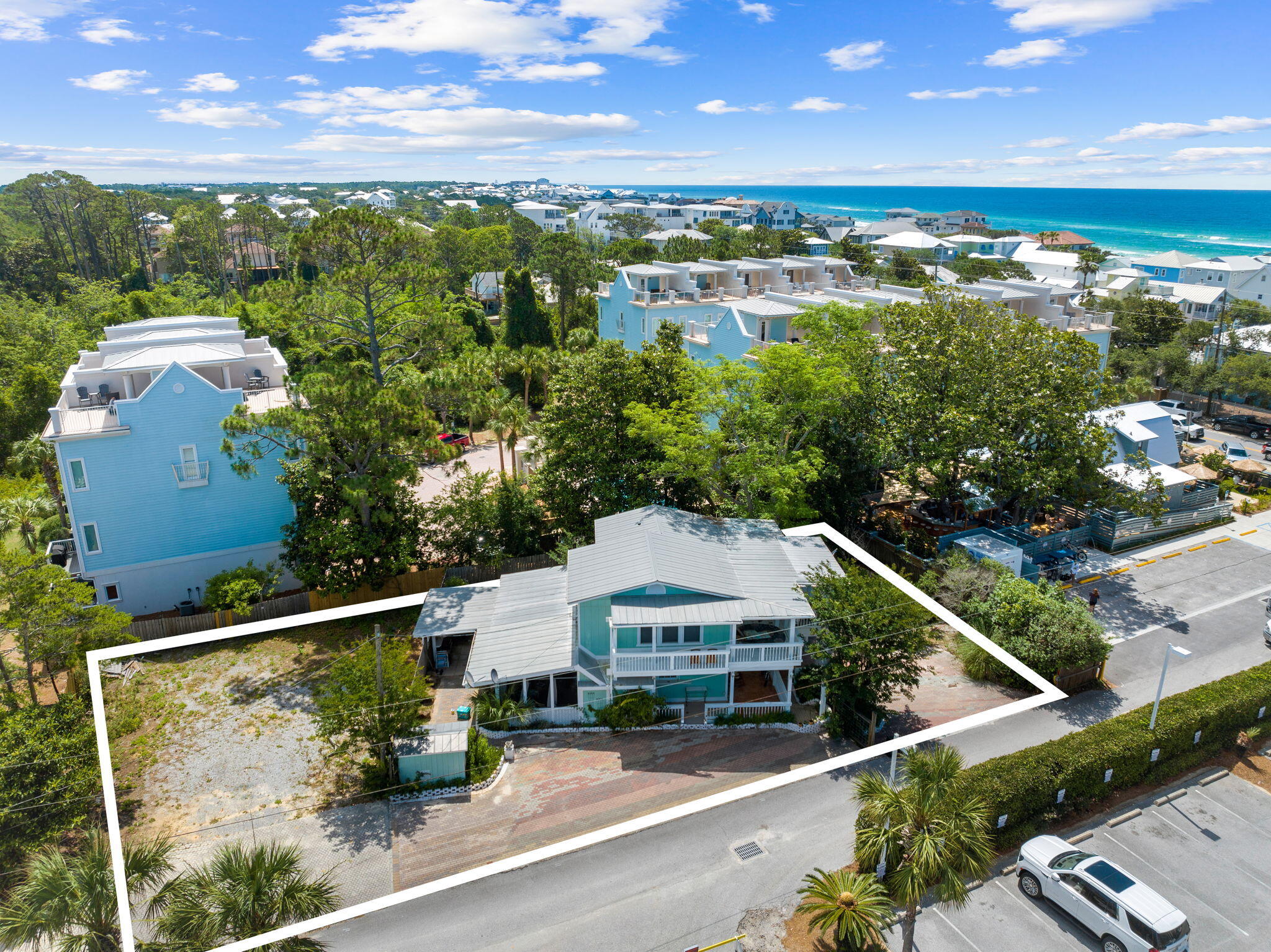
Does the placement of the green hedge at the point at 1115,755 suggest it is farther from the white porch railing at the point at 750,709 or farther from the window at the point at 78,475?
the window at the point at 78,475

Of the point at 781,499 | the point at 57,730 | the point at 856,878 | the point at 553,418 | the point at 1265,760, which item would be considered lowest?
the point at 1265,760

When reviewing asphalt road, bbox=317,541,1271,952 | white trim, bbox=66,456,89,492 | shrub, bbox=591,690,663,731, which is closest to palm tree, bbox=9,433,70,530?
white trim, bbox=66,456,89,492

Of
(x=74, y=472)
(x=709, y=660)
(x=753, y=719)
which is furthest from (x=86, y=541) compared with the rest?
(x=753, y=719)

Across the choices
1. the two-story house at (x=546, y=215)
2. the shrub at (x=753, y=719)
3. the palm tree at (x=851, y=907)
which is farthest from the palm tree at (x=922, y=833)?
the two-story house at (x=546, y=215)

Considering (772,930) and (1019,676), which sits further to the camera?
(1019,676)

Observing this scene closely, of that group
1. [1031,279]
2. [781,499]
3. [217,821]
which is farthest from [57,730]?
[1031,279]

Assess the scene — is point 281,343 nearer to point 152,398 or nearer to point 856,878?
point 152,398
